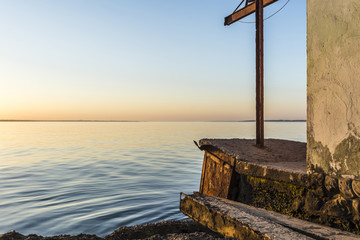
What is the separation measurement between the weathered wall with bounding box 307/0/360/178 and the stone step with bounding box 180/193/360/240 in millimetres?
654

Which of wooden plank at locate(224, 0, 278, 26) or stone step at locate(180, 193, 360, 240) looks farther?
wooden plank at locate(224, 0, 278, 26)

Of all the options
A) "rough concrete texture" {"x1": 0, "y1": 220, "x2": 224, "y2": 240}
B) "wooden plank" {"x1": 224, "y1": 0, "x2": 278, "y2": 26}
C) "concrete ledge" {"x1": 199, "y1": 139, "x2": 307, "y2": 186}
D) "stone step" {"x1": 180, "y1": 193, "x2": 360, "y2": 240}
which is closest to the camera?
"stone step" {"x1": 180, "y1": 193, "x2": 360, "y2": 240}

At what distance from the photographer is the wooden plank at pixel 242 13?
5.84m

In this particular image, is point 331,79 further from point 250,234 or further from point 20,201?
point 20,201

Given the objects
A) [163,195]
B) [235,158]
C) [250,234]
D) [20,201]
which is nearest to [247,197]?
Answer: [235,158]

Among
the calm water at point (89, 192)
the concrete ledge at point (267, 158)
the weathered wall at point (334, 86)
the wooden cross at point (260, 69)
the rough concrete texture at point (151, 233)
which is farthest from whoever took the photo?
the calm water at point (89, 192)

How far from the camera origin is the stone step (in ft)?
8.78

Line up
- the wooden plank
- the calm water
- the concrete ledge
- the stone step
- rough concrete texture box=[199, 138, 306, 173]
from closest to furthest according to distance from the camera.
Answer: the stone step → the concrete ledge → rough concrete texture box=[199, 138, 306, 173] → the wooden plank → the calm water

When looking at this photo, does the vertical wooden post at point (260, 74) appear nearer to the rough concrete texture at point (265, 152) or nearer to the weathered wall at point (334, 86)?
the rough concrete texture at point (265, 152)

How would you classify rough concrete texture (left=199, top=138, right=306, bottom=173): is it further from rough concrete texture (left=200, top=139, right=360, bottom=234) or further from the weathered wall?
the weathered wall

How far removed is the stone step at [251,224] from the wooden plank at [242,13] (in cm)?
430

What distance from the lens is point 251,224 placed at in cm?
289

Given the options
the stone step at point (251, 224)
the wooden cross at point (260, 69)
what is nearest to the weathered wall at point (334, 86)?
the stone step at point (251, 224)

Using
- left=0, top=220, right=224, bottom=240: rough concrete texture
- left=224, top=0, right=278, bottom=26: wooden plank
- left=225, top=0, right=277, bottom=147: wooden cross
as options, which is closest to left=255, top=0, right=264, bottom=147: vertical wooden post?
left=225, top=0, right=277, bottom=147: wooden cross
